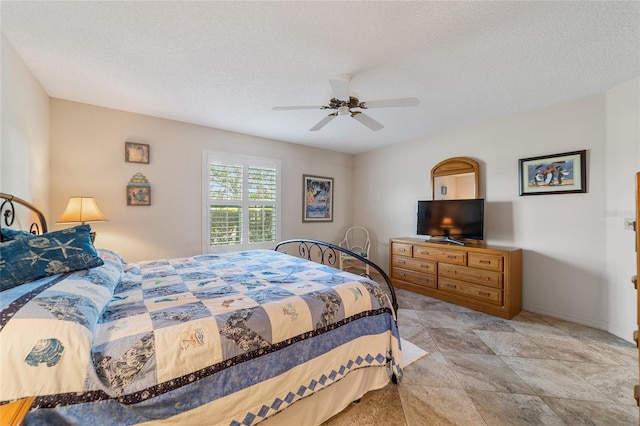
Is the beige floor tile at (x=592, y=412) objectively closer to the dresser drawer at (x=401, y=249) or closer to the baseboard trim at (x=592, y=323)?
the baseboard trim at (x=592, y=323)

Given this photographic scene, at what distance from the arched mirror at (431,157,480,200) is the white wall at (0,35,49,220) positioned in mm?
4527

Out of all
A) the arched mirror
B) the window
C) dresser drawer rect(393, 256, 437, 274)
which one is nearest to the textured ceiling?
the arched mirror

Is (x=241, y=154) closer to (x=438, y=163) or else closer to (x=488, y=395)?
(x=438, y=163)

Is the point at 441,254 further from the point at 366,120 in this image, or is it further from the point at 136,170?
the point at 136,170

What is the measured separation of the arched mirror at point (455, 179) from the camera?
3512mm

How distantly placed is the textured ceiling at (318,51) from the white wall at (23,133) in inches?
5.1

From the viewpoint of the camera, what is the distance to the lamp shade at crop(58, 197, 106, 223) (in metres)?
2.43

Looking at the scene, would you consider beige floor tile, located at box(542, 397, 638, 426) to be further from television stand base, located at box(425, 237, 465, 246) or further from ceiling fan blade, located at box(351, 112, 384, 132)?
ceiling fan blade, located at box(351, 112, 384, 132)

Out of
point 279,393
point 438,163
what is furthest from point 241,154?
point 279,393

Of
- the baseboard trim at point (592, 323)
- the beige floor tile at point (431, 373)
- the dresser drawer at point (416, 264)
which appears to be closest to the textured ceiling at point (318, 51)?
the dresser drawer at point (416, 264)

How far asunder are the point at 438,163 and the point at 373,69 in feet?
7.37

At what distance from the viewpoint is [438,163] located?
3.87 meters

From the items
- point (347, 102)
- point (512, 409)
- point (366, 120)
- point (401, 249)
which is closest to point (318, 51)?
point (347, 102)

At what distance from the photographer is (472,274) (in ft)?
10.2
